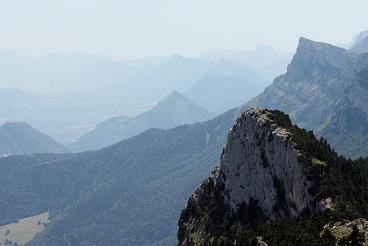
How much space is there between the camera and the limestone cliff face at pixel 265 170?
11275cm

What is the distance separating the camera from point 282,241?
84.1 m

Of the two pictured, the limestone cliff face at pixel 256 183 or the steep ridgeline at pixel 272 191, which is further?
the limestone cliff face at pixel 256 183

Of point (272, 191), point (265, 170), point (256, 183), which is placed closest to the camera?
point (272, 191)

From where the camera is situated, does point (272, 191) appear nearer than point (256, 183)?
Yes

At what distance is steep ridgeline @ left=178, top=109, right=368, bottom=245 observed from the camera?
93.7 m

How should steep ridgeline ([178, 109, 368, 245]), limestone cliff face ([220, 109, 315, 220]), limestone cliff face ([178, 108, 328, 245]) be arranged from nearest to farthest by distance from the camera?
1. steep ridgeline ([178, 109, 368, 245])
2. limestone cliff face ([178, 108, 328, 245])
3. limestone cliff face ([220, 109, 315, 220])

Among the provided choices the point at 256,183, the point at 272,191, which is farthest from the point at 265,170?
the point at 272,191

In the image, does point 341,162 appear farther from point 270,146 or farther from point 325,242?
point 325,242

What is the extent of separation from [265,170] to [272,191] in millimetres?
6108

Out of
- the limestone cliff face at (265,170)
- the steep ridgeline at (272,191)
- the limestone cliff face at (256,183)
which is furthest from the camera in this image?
the limestone cliff face at (265,170)

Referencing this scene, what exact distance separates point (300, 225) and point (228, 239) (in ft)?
57.8

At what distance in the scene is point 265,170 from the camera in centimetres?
12738

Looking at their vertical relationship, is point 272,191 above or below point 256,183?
above

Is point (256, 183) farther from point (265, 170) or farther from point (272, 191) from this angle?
point (272, 191)
